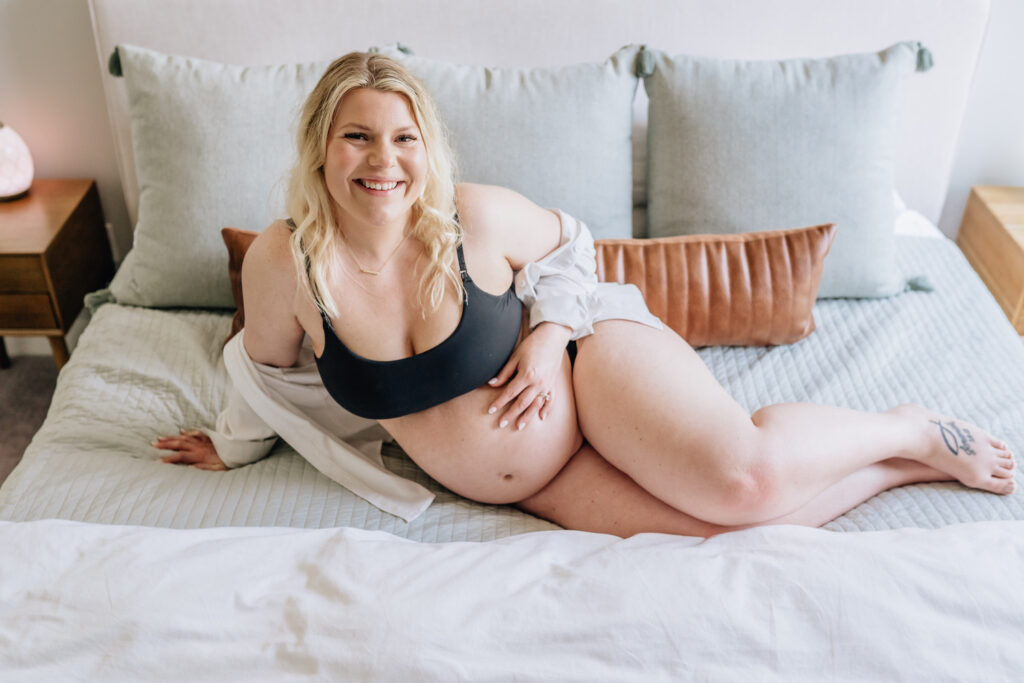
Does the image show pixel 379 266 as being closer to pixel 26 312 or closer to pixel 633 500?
pixel 633 500

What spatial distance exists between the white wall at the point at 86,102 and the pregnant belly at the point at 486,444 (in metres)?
1.39

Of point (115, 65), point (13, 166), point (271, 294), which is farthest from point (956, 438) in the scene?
point (13, 166)

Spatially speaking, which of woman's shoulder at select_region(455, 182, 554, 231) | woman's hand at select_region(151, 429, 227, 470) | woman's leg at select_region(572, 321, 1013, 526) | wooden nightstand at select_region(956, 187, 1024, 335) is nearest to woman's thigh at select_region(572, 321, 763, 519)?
woman's leg at select_region(572, 321, 1013, 526)

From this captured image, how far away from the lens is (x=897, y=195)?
6.86ft

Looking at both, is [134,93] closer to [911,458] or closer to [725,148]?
[725,148]

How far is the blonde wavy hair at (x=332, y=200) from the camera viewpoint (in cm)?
117

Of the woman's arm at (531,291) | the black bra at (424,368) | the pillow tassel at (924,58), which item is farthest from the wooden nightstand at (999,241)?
the black bra at (424,368)

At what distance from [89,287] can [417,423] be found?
1.29 metres

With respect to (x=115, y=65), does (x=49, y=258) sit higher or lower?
lower

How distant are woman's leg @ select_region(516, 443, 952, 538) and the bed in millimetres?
33

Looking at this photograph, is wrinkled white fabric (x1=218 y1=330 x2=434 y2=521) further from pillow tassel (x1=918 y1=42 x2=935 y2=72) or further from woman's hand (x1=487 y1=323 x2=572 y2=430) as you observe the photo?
pillow tassel (x1=918 y1=42 x2=935 y2=72)

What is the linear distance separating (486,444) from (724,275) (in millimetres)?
675

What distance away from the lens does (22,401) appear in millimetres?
2188

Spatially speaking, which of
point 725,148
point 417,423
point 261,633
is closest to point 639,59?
point 725,148
